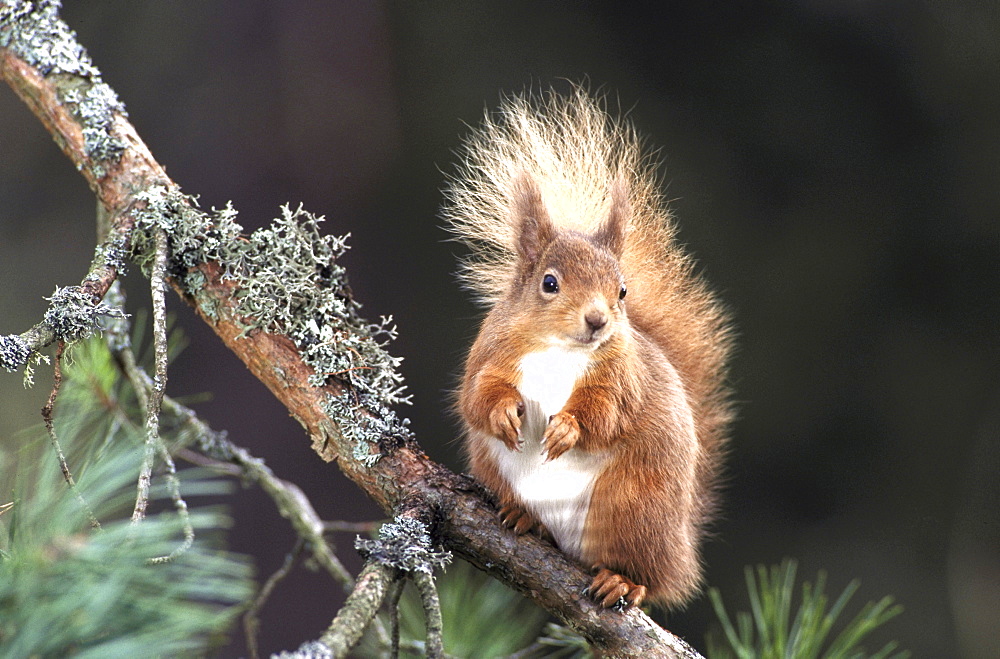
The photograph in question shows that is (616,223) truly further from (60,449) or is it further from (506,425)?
(60,449)

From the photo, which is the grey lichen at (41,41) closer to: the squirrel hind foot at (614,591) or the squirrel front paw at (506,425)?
the squirrel front paw at (506,425)

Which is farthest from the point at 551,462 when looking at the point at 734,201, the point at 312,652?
the point at 734,201

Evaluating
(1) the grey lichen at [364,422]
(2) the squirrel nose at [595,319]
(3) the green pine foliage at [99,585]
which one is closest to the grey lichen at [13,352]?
(3) the green pine foliage at [99,585]

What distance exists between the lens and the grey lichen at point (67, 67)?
91 cm

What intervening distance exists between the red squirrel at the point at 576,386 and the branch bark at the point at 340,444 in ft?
0.11

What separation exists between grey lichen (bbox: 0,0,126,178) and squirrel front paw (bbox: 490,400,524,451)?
0.49 meters

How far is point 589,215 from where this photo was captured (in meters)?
1.14

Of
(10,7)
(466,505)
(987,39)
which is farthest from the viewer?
(987,39)

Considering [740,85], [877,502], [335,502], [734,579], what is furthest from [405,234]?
[877,502]

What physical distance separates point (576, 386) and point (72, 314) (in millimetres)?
485

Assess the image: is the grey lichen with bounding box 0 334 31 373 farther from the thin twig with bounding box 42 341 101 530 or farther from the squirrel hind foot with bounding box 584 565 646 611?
the squirrel hind foot with bounding box 584 565 646 611

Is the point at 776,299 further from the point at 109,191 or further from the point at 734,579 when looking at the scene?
the point at 109,191

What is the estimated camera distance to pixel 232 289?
896 millimetres

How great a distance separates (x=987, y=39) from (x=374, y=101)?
45.1 inches
